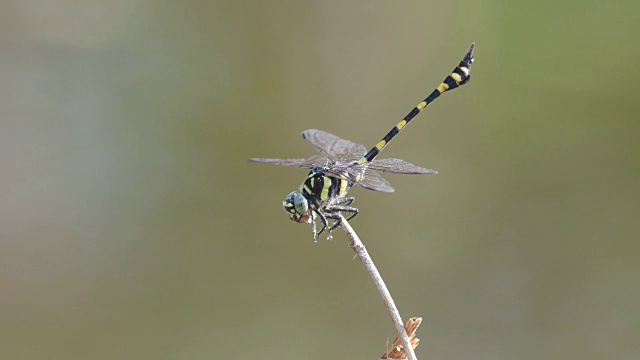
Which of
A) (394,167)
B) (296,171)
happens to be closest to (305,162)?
(394,167)

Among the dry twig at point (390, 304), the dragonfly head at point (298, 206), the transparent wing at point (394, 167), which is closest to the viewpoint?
the dry twig at point (390, 304)

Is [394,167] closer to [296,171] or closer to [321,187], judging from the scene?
[321,187]

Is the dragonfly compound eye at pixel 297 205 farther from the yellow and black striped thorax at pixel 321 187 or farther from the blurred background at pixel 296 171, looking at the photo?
the blurred background at pixel 296 171

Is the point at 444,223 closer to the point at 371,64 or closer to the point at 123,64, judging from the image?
the point at 371,64

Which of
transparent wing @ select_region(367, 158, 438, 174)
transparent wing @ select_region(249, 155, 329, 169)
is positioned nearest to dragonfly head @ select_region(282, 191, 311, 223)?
transparent wing @ select_region(249, 155, 329, 169)

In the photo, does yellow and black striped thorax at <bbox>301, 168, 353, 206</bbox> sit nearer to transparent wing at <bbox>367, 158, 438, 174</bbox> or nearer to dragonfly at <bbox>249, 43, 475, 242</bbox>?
dragonfly at <bbox>249, 43, 475, 242</bbox>

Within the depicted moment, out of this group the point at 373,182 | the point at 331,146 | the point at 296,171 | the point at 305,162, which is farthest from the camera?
the point at 296,171

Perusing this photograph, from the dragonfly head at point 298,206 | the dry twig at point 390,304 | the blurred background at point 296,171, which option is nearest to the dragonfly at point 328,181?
the dragonfly head at point 298,206

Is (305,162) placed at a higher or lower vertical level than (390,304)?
higher
